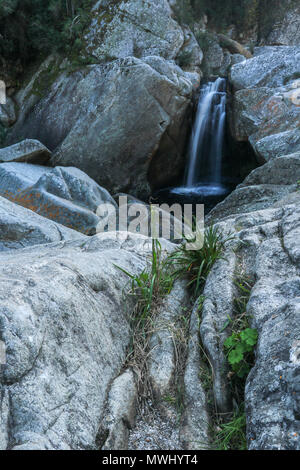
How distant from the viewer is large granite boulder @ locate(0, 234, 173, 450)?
1586 millimetres

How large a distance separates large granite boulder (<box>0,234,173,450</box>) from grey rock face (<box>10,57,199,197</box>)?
904 centimetres

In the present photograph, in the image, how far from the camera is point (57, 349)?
1.85 m

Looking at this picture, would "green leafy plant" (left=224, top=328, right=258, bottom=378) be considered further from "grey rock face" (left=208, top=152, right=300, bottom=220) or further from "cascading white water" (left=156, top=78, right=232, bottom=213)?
"cascading white water" (left=156, top=78, right=232, bottom=213)

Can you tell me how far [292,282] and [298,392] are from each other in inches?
33.4

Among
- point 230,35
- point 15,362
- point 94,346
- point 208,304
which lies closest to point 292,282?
point 208,304

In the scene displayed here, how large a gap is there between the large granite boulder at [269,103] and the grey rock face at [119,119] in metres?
1.98

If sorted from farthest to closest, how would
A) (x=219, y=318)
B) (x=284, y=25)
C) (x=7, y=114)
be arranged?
1. (x=284, y=25)
2. (x=7, y=114)
3. (x=219, y=318)

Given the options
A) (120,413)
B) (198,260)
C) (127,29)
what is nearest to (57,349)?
(120,413)

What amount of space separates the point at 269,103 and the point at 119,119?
4.47 meters

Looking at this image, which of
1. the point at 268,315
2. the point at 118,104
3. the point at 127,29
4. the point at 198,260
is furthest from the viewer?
the point at 127,29

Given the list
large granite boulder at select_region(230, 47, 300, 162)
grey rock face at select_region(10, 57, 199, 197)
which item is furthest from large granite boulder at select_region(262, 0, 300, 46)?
grey rock face at select_region(10, 57, 199, 197)

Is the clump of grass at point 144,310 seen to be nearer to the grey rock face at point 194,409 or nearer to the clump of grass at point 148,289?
the clump of grass at point 148,289

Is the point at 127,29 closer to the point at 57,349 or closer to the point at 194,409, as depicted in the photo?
the point at 57,349

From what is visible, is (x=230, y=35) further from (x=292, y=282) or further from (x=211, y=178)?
(x=292, y=282)
